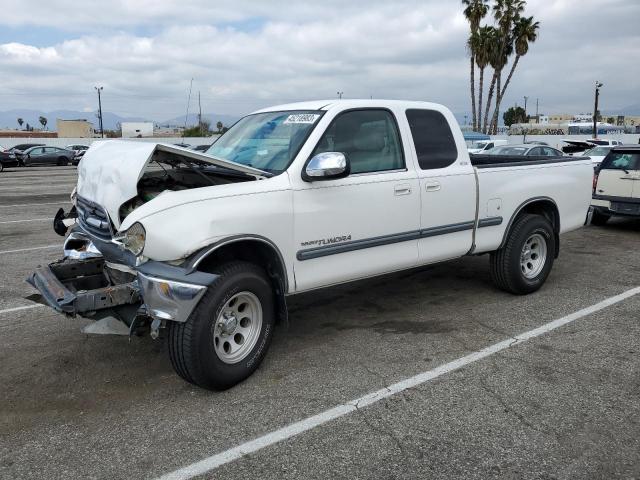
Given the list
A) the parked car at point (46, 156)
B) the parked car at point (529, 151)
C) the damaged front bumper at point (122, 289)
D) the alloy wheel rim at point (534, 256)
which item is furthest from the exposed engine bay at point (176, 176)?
the parked car at point (46, 156)

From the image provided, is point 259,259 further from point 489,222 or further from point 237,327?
point 489,222

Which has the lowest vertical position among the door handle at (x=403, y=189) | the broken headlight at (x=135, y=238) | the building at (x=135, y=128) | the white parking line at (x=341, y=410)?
the white parking line at (x=341, y=410)

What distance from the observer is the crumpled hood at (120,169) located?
393 centimetres

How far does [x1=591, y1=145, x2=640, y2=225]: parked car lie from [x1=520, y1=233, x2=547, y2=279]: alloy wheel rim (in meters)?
4.93

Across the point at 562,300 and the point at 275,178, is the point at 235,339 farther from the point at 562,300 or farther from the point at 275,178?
the point at 562,300

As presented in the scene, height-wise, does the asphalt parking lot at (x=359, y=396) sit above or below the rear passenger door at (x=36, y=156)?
below

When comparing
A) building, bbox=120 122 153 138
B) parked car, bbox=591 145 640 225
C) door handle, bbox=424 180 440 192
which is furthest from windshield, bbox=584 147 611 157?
building, bbox=120 122 153 138

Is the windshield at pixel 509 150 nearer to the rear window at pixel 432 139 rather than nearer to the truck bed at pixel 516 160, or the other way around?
the truck bed at pixel 516 160

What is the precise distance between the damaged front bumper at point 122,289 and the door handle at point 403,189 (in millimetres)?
1898

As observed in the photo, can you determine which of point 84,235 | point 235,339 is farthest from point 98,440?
point 84,235

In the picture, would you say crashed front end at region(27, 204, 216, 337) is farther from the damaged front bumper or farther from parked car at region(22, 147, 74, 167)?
parked car at region(22, 147, 74, 167)

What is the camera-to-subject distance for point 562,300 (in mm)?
6062

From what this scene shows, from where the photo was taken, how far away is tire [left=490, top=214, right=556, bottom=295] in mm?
5961

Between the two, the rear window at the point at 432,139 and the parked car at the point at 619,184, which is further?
the parked car at the point at 619,184
